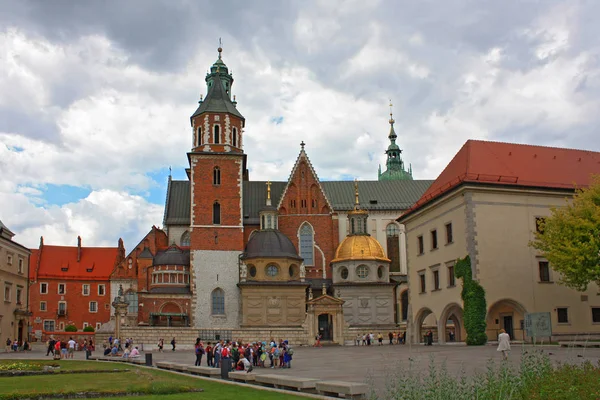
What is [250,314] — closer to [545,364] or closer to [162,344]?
[162,344]

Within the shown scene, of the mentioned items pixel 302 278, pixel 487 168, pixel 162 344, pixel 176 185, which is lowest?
pixel 162 344

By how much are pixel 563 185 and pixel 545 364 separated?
30016mm

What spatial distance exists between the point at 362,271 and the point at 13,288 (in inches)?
1226

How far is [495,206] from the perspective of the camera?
4022cm

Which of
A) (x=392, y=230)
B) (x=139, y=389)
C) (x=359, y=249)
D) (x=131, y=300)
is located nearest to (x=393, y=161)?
(x=392, y=230)

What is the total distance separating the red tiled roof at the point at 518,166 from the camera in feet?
136

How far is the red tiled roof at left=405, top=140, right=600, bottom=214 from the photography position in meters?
41.6

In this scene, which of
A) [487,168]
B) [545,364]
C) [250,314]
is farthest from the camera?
[250,314]

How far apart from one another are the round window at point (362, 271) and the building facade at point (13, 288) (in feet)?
97.8

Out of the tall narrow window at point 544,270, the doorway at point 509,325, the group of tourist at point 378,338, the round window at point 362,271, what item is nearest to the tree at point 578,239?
the tall narrow window at point 544,270

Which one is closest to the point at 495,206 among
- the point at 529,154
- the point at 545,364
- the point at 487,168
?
the point at 487,168

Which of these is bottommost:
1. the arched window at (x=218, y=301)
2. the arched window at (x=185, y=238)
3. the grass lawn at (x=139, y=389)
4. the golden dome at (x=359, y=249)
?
the grass lawn at (x=139, y=389)

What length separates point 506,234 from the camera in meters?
40.2

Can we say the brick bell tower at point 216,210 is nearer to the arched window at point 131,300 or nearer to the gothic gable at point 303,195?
the gothic gable at point 303,195
